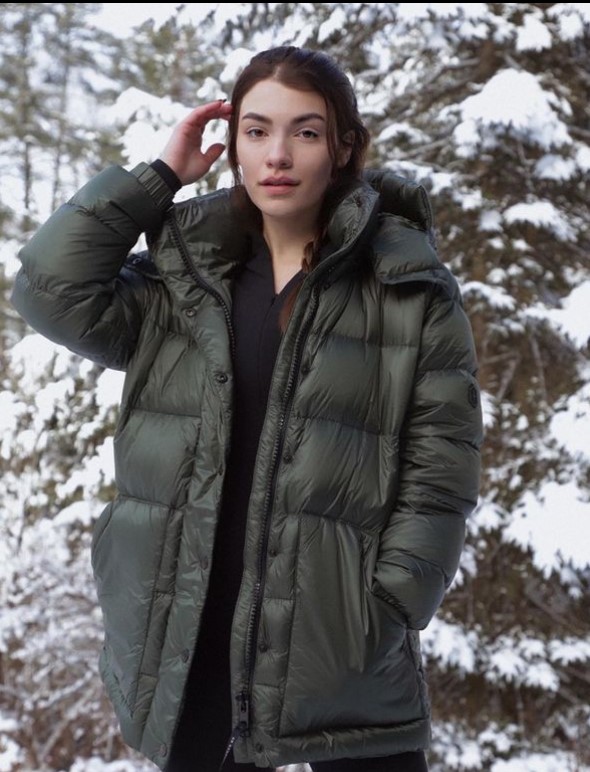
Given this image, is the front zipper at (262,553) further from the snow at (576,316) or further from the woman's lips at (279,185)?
the snow at (576,316)

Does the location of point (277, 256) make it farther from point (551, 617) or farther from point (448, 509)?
point (551, 617)

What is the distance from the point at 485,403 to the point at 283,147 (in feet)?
8.25

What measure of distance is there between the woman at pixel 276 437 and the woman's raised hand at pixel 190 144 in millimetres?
12

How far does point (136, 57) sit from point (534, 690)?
437 inches

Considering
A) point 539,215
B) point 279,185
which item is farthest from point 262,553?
point 539,215

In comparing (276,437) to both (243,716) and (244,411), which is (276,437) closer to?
(244,411)

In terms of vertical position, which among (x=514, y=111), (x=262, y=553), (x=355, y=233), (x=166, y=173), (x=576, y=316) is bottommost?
(x=262, y=553)

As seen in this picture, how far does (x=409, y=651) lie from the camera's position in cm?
173

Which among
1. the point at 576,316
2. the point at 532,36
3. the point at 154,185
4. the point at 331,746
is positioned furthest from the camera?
the point at 532,36

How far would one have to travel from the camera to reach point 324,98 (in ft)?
5.87

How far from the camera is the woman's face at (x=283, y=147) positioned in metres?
1.77

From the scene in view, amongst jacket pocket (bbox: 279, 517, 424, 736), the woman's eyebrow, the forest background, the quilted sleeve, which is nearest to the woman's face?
the woman's eyebrow

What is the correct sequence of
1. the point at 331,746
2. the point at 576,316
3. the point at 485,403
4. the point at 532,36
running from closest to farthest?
the point at 331,746
the point at 576,316
the point at 485,403
the point at 532,36

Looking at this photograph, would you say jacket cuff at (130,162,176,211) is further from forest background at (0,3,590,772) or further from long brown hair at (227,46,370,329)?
forest background at (0,3,590,772)
